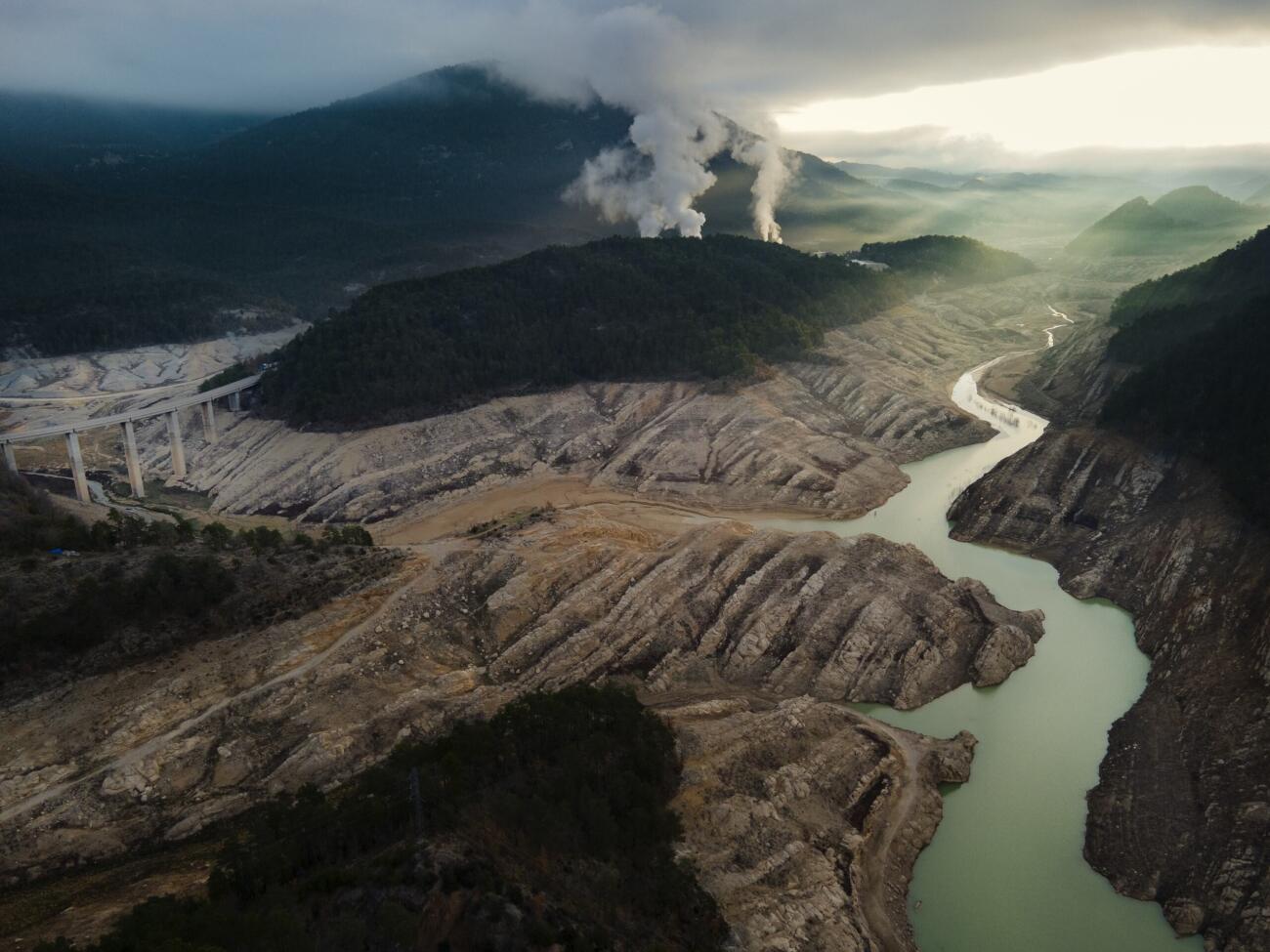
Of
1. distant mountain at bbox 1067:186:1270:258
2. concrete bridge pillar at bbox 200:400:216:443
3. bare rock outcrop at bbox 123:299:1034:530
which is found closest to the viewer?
bare rock outcrop at bbox 123:299:1034:530

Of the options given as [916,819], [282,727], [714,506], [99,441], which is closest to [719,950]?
[916,819]

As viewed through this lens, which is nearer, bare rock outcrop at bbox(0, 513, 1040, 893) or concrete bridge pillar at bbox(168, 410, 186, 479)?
bare rock outcrop at bbox(0, 513, 1040, 893)

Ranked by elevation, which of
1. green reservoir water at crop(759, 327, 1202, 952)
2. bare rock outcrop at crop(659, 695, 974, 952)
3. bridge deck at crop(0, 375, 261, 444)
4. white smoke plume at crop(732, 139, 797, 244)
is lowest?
green reservoir water at crop(759, 327, 1202, 952)

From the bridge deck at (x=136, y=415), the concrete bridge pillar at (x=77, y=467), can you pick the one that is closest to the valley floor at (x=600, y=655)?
the bridge deck at (x=136, y=415)

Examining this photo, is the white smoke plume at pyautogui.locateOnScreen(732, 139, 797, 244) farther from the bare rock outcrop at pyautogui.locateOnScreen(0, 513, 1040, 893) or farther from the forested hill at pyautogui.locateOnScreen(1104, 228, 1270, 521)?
the bare rock outcrop at pyautogui.locateOnScreen(0, 513, 1040, 893)

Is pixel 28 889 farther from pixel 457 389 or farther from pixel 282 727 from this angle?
pixel 457 389

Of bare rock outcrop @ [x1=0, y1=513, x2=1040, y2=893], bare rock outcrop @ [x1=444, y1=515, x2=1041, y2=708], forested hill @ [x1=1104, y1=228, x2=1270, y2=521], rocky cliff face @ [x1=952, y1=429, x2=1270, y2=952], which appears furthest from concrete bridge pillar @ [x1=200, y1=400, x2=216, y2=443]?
forested hill @ [x1=1104, y1=228, x2=1270, y2=521]

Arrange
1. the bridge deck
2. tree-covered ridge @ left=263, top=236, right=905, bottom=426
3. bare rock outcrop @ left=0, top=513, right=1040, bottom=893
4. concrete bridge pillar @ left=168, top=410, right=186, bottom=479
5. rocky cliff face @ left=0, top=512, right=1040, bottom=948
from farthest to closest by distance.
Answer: tree-covered ridge @ left=263, top=236, right=905, bottom=426 < concrete bridge pillar @ left=168, top=410, right=186, bottom=479 < the bridge deck < bare rock outcrop @ left=0, top=513, right=1040, bottom=893 < rocky cliff face @ left=0, top=512, right=1040, bottom=948
